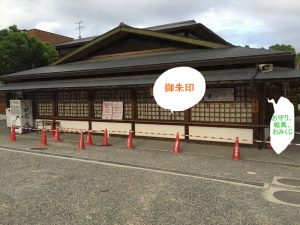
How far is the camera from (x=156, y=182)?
24.3 ft

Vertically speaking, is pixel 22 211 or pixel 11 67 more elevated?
pixel 11 67

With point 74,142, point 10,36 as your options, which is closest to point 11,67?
point 10,36

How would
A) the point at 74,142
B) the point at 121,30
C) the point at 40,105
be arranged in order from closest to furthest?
1. the point at 74,142
2. the point at 121,30
3. the point at 40,105

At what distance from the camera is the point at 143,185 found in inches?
282

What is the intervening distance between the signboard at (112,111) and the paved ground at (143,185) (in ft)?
10.4

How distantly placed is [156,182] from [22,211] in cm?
315

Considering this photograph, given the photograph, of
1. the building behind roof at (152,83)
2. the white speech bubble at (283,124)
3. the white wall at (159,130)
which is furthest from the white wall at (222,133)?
the white speech bubble at (283,124)

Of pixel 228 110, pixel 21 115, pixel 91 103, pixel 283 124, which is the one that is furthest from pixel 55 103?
pixel 283 124

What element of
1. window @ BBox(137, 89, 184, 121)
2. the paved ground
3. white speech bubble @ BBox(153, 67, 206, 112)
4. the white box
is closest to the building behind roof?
window @ BBox(137, 89, 184, 121)

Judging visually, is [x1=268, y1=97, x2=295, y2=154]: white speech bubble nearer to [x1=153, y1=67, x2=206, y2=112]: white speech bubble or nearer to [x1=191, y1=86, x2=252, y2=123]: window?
[x1=153, y1=67, x2=206, y2=112]: white speech bubble

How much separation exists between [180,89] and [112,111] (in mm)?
6807

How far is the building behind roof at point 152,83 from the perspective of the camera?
1135 centimetres

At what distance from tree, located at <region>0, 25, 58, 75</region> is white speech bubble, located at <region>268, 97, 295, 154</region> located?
23641 mm

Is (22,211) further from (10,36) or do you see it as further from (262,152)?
(10,36)
